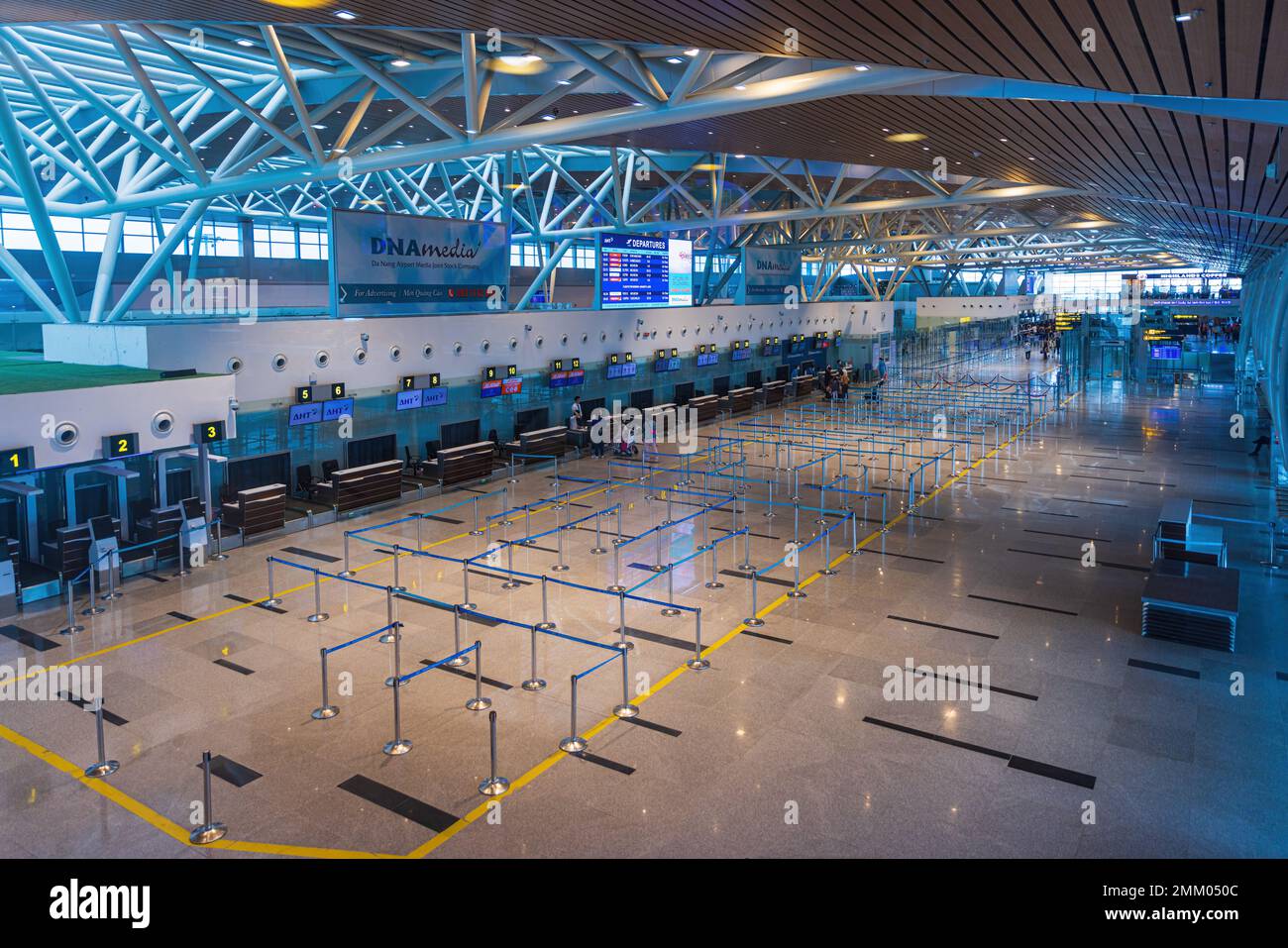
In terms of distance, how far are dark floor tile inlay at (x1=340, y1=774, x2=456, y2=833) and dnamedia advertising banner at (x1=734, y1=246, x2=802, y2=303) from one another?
2868cm

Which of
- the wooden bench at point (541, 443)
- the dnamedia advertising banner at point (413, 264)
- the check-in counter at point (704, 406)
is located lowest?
the wooden bench at point (541, 443)

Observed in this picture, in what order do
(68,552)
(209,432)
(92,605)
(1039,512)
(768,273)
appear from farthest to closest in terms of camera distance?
(768,273)
(1039,512)
(209,432)
(68,552)
(92,605)

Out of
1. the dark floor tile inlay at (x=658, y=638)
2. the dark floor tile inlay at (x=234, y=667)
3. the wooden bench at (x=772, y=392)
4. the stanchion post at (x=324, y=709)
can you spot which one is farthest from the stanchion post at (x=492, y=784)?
the wooden bench at (x=772, y=392)

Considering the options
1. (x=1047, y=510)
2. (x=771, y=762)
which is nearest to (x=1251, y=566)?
(x=1047, y=510)

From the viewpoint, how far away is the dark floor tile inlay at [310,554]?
13.9 metres

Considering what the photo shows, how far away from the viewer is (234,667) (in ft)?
31.4

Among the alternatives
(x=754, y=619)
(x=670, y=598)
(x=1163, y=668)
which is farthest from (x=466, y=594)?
(x=1163, y=668)

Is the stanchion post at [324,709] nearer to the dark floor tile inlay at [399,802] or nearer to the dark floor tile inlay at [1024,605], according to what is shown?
the dark floor tile inlay at [399,802]

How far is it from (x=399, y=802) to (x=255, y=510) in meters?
9.59

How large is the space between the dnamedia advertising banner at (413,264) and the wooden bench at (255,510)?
4183mm

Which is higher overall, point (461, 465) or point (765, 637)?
point (461, 465)

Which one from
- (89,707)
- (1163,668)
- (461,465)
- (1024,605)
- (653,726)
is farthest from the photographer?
(461,465)

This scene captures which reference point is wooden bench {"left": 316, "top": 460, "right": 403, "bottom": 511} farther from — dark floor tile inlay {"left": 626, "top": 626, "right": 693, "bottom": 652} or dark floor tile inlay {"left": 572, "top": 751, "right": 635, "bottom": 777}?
dark floor tile inlay {"left": 572, "top": 751, "right": 635, "bottom": 777}

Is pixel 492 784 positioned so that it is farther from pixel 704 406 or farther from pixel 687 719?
pixel 704 406
